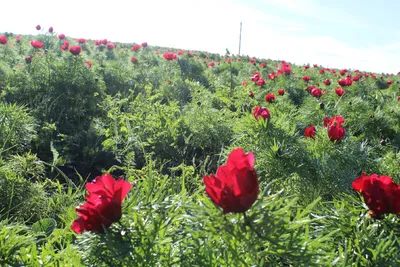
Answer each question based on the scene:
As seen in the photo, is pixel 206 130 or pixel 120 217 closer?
pixel 120 217

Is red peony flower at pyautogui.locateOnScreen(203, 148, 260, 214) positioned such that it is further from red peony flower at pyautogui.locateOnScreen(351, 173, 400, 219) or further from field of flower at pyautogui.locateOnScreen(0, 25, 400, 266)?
red peony flower at pyautogui.locateOnScreen(351, 173, 400, 219)

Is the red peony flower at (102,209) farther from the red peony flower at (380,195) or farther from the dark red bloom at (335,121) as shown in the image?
the dark red bloom at (335,121)

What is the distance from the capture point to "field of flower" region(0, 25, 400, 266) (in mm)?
944

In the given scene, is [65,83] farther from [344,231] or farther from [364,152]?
[344,231]

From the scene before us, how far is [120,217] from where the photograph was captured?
98cm

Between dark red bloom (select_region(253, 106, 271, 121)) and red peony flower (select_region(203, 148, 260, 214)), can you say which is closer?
red peony flower (select_region(203, 148, 260, 214))

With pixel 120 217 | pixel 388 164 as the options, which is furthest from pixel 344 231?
pixel 388 164

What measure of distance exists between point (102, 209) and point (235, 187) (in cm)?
34

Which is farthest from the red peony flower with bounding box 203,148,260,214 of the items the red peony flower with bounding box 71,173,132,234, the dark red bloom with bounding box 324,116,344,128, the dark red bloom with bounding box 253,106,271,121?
the dark red bloom with bounding box 324,116,344,128

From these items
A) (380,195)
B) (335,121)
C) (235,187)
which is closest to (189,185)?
(335,121)

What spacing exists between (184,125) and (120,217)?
7.94ft

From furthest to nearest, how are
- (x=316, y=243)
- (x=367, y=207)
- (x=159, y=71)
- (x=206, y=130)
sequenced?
(x=159, y=71) → (x=206, y=130) → (x=367, y=207) → (x=316, y=243)

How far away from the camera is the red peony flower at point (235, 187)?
84cm

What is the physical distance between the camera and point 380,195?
1102 mm
